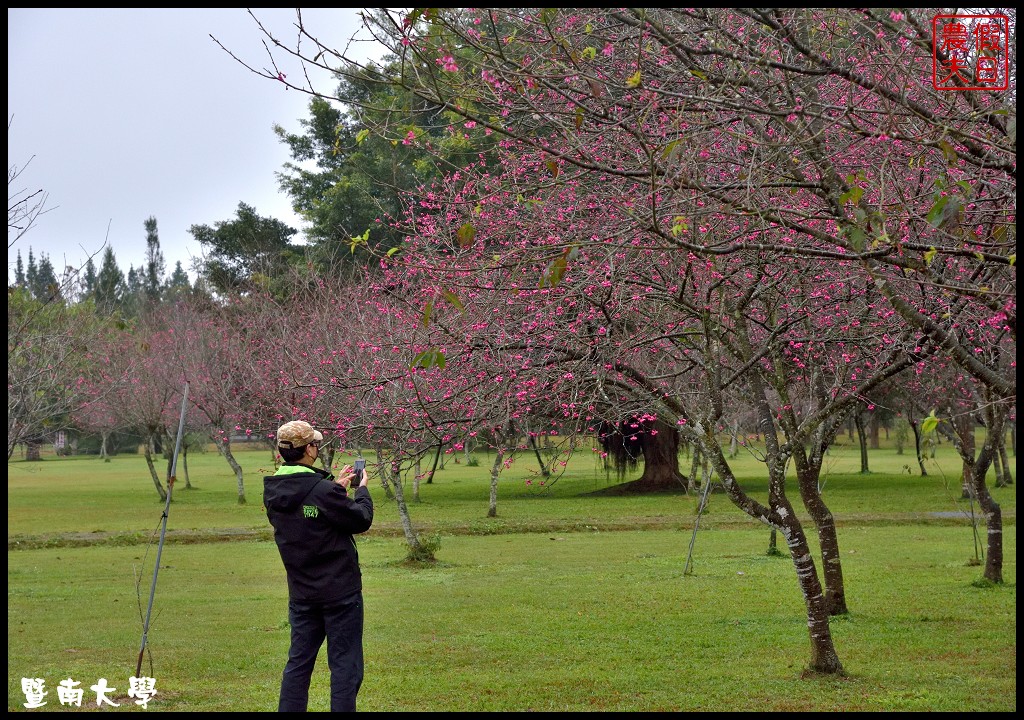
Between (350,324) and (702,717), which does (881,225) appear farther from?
(350,324)

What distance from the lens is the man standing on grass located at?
561cm

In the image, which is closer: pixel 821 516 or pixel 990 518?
pixel 821 516

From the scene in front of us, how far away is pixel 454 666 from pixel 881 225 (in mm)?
6123

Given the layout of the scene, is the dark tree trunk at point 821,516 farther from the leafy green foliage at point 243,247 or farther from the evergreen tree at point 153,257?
the evergreen tree at point 153,257

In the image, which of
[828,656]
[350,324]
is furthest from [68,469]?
[828,656]

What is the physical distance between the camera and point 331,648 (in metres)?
5.68

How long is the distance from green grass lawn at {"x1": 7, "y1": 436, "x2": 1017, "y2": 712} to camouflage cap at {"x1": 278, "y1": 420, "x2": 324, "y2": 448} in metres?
2.70

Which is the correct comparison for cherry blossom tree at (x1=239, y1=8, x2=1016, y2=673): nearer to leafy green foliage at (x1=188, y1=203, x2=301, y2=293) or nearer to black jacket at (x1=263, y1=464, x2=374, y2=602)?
black jacket at (x1=263, y1=464, x2=374, y2=602)

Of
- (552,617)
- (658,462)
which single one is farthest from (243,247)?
(552,617)

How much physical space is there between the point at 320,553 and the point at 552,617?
22.9 feet

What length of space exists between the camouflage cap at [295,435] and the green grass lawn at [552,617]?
8.87ft

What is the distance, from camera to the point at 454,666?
9391 mm

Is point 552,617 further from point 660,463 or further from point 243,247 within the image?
point 243,247

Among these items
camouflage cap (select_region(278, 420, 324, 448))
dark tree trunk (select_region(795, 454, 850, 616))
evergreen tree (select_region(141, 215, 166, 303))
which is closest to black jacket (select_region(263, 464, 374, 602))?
camouflage cap (select_region(278, 420, 324, 448))
